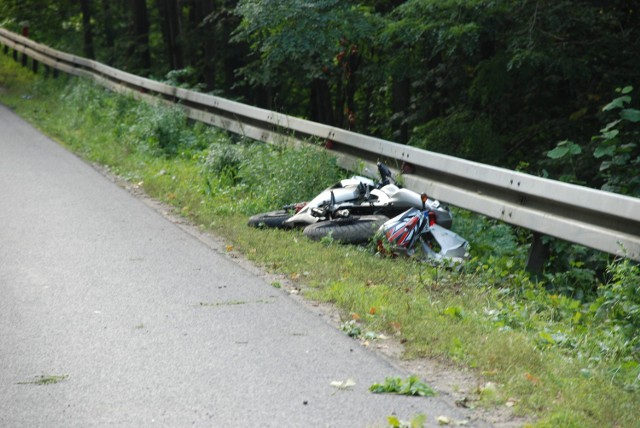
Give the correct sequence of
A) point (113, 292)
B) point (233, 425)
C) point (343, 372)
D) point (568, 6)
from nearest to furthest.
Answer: point (233, 425), point (343, 372), point (113, 292), point (568, 6)

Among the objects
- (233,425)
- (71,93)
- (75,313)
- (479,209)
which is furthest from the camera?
(71,93)

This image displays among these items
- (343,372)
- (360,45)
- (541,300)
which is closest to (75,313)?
(343,372)

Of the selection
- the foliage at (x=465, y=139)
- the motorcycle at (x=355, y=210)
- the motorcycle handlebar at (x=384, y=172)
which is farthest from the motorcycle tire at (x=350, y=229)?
the foliage at (x=465, y=139)

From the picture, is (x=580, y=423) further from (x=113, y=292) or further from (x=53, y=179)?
(x=53, y=179)

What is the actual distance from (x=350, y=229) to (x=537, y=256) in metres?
1.67

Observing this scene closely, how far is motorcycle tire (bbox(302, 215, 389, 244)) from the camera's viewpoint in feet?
27.1

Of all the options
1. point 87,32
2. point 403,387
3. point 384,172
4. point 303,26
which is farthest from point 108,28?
point 403,387

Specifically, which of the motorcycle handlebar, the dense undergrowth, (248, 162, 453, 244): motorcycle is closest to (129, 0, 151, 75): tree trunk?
the dense undergrowth

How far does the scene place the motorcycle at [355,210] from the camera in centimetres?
832

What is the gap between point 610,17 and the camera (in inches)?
472

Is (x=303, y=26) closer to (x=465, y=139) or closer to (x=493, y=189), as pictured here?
(x=465, y=139)

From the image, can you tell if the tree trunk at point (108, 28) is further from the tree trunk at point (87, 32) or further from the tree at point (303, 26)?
the tree at point (303, 26)

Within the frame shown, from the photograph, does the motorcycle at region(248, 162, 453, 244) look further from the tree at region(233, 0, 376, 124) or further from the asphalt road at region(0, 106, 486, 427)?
the tree at region(233, 0, 376, 124)

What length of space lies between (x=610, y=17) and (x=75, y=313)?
28.0 ft
